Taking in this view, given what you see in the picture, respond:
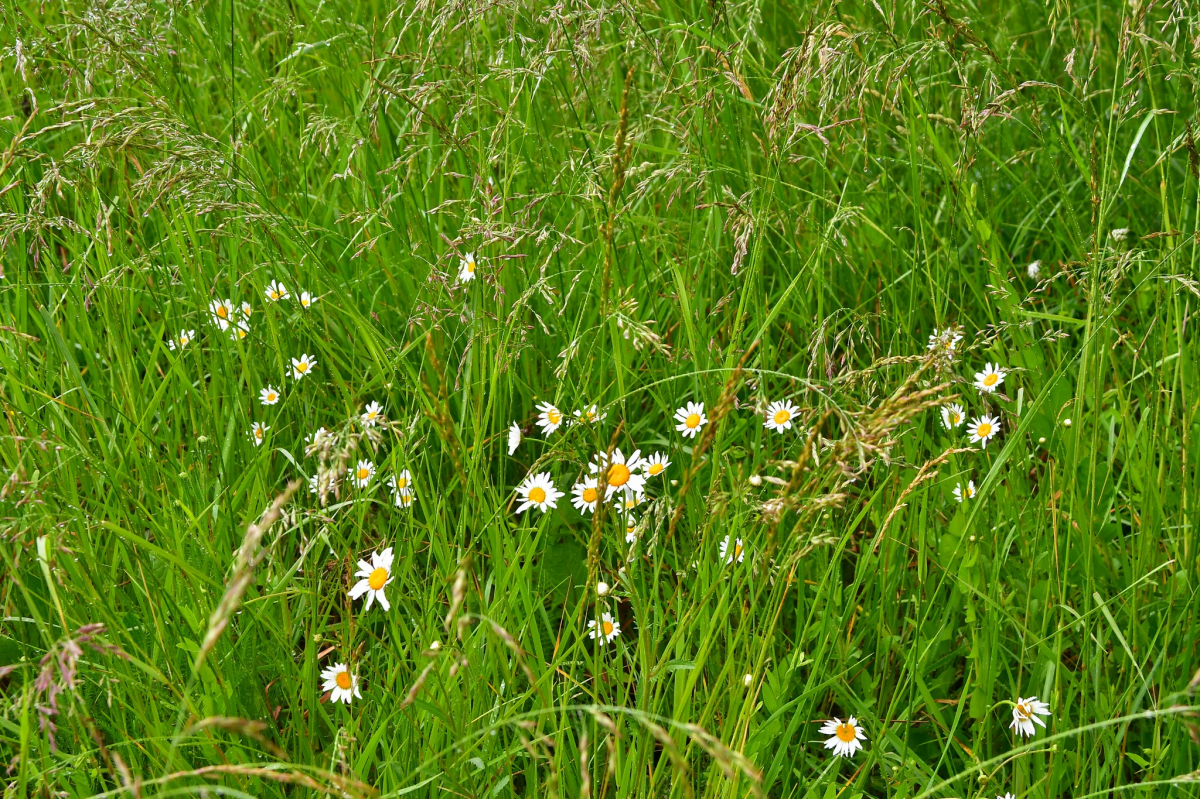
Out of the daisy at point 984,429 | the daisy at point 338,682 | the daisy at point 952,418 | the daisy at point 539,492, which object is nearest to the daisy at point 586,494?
the daisy at point 539,492

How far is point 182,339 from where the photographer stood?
83.6 inches

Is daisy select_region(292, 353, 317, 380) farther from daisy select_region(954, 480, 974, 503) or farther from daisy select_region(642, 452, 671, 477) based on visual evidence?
daisy select_region(954, 480, 974, 503)

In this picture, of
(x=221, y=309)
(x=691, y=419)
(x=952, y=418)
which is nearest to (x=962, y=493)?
(x=952, y=418)

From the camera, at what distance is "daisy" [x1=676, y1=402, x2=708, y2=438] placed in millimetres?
2037

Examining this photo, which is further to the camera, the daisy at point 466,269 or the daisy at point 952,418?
the daisy at point 466,269

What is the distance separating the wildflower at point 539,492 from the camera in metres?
1.89

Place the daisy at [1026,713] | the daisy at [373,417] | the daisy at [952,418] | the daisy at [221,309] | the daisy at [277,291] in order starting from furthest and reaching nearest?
the daisy at [277,291]
the daisy at [221,309]
the daisy at [952,418]
the daisy at [1026,713]
the daisy at [373,417]

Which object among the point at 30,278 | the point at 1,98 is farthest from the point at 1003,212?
the point at 1,98

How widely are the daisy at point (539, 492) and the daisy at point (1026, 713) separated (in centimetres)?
83

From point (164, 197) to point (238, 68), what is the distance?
0.98m

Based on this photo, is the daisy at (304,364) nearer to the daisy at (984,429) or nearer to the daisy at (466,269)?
the daisy at (466,269)

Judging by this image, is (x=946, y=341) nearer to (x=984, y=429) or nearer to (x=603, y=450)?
(x=984, y=429)

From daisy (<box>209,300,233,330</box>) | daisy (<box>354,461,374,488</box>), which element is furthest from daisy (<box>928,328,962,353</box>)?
daisy (<box>209,300,233,330</box>)

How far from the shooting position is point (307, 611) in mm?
1834
